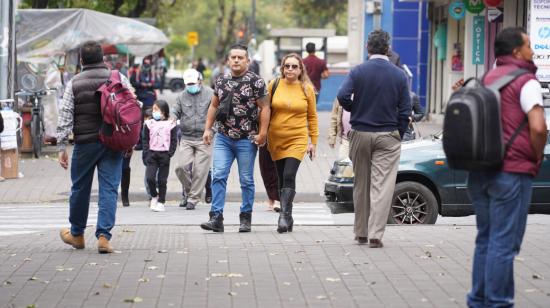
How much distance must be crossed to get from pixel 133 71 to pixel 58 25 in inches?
131

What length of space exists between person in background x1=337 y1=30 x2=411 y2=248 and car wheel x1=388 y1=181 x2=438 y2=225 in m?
2.57

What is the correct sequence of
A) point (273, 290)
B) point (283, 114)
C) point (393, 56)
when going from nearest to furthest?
point (273, 290) → point (283, 114) → point (393, 56)

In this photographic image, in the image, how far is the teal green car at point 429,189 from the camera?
12859mm

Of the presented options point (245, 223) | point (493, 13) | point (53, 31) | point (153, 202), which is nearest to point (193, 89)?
point (153, 202)

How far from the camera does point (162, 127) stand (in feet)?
50.2

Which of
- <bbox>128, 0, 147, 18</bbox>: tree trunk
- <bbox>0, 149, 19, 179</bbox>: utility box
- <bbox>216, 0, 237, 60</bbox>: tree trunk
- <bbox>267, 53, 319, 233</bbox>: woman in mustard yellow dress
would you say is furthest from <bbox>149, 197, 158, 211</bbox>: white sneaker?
<bbox>216, 0, 237, 60</bbox>: tree trunk

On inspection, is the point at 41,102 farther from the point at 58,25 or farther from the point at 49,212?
the point at 49,212

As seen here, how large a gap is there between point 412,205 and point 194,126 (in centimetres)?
322

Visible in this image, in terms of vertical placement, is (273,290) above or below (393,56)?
below

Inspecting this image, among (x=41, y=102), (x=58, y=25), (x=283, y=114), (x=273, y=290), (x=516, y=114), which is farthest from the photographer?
(x=58, y=25)

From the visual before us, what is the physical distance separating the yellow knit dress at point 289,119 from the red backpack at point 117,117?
184cm

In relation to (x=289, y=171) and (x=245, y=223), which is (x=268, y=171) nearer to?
(x=245, y=223)

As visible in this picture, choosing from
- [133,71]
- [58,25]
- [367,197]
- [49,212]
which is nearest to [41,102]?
[58,25]

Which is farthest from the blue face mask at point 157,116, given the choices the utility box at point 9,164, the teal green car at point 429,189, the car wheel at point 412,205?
the utility box at point 9,164
